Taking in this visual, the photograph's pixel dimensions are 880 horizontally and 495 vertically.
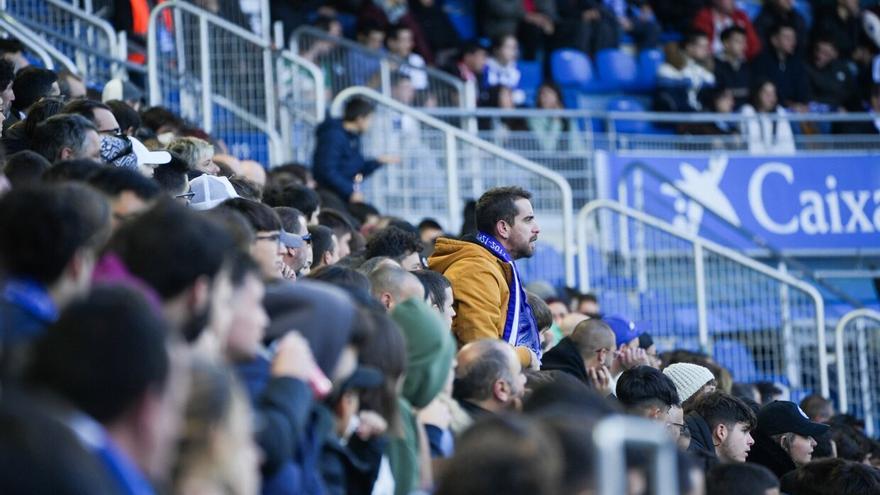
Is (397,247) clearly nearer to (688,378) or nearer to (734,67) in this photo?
(688,378)

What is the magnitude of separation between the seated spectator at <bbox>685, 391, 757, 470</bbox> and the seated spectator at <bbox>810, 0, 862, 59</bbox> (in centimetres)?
1112

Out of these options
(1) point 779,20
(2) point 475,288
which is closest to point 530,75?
(1) point 779,20

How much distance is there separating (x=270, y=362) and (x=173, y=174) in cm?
260

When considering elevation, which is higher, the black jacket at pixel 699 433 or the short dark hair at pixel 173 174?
the short dark hair at pixel 173 174

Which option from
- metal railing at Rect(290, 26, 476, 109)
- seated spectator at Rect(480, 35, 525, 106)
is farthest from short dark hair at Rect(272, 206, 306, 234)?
seated spectator at Rect(480, 35, 525, 106)

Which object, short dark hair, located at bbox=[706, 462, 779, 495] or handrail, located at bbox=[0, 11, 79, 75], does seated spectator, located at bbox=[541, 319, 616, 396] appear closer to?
short dark hair, located at bbox=[706, 462, 779, 495]

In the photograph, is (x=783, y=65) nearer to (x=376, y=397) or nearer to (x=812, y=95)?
(x=812, y=95)

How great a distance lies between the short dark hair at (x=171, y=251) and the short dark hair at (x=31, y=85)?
4.82 metres

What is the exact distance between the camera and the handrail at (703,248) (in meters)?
11.7

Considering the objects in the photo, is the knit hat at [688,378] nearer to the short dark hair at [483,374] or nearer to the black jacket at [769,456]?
the black jacket at [769,456]

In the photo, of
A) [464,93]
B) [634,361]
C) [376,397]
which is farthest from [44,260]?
[464,93]

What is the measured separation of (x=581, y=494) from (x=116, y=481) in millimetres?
1141

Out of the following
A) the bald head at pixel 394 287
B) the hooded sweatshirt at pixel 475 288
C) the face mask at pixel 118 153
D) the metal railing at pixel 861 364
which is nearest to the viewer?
the bald head at pixel 394 287

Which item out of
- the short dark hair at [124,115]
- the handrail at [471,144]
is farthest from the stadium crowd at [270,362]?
the handrail at [471,144]
